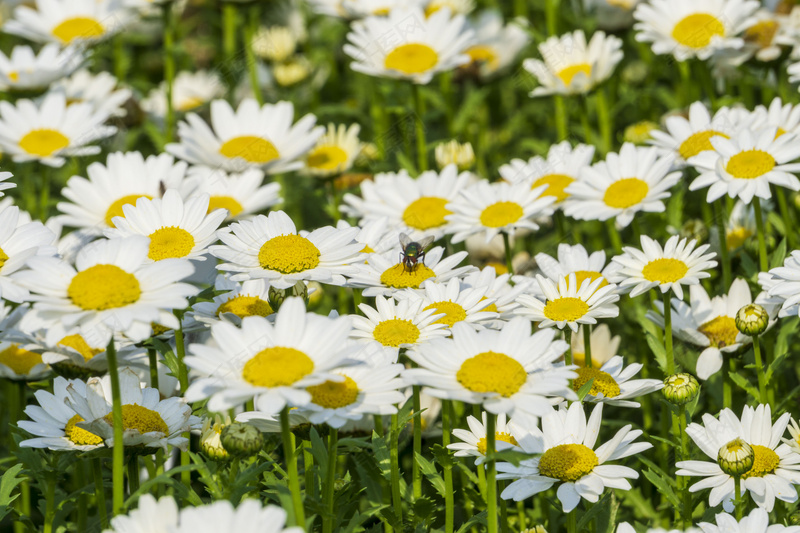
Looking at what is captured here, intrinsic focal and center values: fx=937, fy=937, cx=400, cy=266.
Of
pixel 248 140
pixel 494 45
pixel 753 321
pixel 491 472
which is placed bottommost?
pixel 491 472

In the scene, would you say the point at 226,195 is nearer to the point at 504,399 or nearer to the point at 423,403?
the point at 423,403

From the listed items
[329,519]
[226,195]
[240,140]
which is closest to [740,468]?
A: [329,519]

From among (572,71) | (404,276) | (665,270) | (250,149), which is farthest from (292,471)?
(572,71)

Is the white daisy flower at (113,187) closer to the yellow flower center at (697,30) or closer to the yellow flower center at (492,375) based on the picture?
the yellow flower center at (492,375)

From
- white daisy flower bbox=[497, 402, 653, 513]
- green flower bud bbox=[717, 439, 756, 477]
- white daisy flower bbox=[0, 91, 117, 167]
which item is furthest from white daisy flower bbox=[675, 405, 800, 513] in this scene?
white daisy flower bbox=[0, 91, 117, 167]

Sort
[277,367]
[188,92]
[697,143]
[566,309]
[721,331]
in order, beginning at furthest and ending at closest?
1. [188,92]
2. [697,143]
3. [721,331]
4. [566,309]
5. [277,367]

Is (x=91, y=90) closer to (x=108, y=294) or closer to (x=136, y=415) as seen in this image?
(x=136, y=415)
